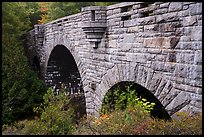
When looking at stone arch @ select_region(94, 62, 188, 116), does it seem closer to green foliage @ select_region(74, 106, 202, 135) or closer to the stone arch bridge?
the stone arch bridge

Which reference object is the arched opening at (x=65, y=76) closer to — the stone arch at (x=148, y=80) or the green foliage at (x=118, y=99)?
the green foliage at (x=118, y=99)

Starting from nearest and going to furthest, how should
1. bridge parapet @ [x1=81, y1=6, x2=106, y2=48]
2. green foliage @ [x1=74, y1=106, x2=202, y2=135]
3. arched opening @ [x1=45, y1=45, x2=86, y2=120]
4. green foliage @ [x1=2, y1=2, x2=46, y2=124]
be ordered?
green foliage @ [x1=74, y1=106, x2=202, y2=135] → bridge parapet @ [x1=81, y1=6, x2=106, y2=48] → green foliage @ [x1=2, y1=2, x2=46, y2=124] → arched opening @ [x1=45, y1=45, x2=86, y2=120]

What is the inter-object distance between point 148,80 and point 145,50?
0.64 meters

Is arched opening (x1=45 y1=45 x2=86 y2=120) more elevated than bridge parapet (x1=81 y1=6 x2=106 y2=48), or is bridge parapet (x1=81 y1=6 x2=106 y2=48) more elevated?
bridge parapet (x1=81 y1=6 x2=106 y2=48)

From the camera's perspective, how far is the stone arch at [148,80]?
5832 millimetres

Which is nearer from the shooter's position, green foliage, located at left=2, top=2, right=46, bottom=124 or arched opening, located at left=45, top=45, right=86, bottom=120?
green foliage, located at left=2, top=2, right=46, bottom=124

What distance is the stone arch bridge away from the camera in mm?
5266

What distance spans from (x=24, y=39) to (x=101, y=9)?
14.4 metres

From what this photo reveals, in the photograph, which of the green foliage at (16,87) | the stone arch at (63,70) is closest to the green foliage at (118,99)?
the green foliage at (16,87)

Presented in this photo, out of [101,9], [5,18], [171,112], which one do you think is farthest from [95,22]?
[5,18]

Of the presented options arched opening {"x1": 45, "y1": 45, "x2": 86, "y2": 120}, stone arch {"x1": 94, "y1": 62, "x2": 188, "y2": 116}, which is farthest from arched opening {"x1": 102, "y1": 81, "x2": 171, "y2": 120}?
arched opening {"x1": 45, "y1": 45, "x2": 86, "y2": 120}

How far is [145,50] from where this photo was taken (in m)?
6.47

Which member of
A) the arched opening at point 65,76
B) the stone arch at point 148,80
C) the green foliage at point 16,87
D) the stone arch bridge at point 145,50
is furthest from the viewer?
the arched opening at point 65,76

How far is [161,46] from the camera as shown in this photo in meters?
5.98
